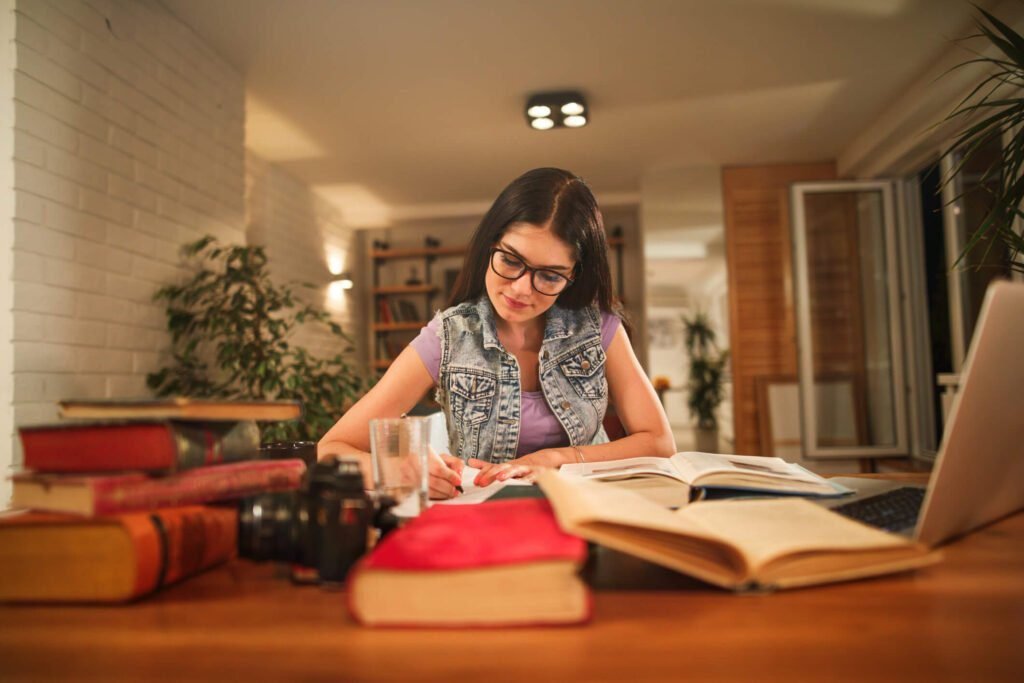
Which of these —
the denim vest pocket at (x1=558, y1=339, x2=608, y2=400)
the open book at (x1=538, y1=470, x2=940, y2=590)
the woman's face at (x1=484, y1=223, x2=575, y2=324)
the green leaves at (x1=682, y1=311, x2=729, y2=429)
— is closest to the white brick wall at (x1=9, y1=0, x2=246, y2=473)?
the woman's face at (x1=484, y1=223, x2=575, y2=324)

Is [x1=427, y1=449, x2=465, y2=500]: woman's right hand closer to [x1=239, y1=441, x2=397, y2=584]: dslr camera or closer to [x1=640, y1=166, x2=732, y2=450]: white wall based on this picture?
[x1=239, y1=441, x2=397, y2=584]: dslr camera

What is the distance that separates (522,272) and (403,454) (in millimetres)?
775

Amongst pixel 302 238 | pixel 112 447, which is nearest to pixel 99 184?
pixel 112 447

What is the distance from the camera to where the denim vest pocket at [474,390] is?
1.62 m

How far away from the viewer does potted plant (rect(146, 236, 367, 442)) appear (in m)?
3.04

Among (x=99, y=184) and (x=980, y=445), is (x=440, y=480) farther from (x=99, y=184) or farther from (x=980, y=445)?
(x=99, y=184)

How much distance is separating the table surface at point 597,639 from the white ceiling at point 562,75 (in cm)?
308

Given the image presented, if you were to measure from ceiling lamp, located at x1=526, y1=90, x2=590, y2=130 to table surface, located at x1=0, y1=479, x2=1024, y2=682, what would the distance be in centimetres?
394

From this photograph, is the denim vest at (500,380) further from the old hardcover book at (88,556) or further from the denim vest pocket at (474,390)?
the old hardcover book at (88,556)

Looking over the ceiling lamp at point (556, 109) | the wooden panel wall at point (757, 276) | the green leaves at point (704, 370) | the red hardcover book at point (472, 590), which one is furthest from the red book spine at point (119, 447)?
the green leaves at point (704, 370)

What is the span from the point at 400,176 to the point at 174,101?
2.69 m

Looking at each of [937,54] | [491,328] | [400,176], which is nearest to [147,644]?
[491,328]

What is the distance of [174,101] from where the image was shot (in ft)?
10.3

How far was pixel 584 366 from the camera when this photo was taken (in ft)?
5.42
